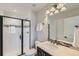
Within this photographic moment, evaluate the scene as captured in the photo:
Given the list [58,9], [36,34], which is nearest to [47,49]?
[36,34]

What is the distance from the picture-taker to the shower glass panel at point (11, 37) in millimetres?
1735

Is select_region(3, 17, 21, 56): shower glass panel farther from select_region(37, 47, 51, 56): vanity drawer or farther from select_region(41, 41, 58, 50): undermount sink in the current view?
select_region(41, 41, 58, 50): undermount sink

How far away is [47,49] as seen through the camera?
1841mm

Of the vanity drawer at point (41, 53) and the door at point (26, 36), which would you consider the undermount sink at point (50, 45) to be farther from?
the door at point (26, 36)

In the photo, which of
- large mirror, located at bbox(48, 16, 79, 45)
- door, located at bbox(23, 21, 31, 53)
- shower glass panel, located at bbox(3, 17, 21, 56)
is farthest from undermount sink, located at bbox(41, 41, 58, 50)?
shower glass panel, located at bbox(3, 17, 21, 56)

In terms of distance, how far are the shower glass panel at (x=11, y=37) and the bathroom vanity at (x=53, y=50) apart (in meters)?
0.39

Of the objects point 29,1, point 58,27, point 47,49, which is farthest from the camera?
point 58,27

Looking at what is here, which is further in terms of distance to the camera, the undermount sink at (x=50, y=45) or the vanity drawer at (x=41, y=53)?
the undermount sink at (x=50, y=45)

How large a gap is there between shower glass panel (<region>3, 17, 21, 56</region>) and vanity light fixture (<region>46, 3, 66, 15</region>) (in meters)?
0.60

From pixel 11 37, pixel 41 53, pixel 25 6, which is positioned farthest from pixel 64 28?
pixel 11 37

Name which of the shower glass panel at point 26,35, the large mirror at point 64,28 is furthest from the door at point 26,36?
the large mirror at point 64,28

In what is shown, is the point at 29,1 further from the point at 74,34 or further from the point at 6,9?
the point at 74,34

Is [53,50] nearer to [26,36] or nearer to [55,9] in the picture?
[26,36]

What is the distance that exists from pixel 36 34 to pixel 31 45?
23cm
